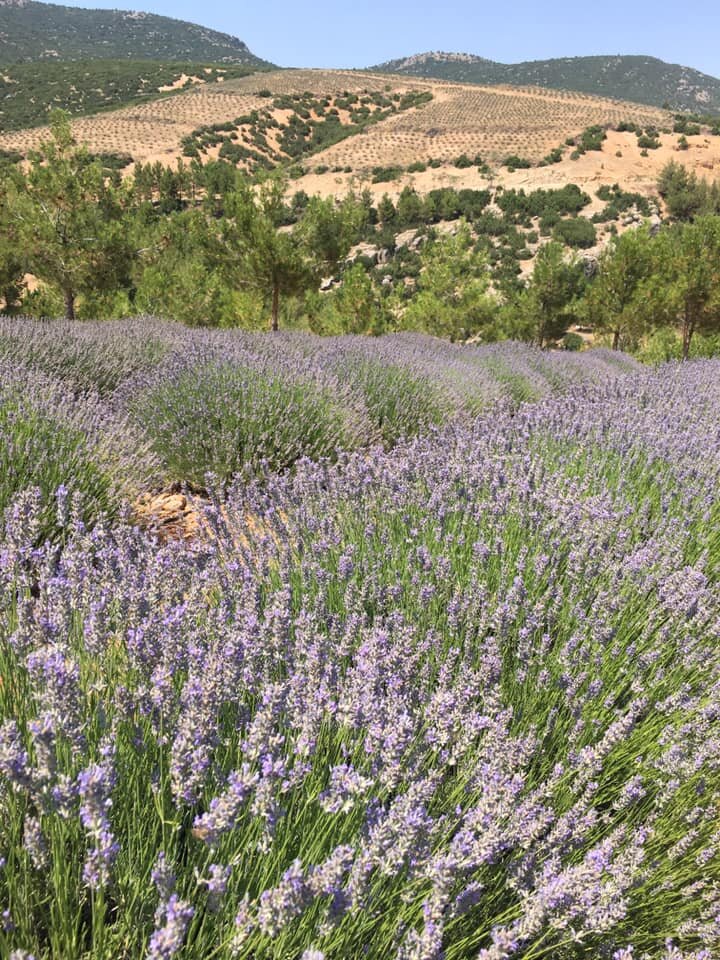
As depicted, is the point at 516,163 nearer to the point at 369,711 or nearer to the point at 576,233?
the point at 576,233

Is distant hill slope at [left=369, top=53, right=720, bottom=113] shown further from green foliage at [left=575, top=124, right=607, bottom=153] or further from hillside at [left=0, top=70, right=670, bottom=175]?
green foliage at [left=575, top=124, right=607, bottom=153]

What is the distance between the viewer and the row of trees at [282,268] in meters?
9.22

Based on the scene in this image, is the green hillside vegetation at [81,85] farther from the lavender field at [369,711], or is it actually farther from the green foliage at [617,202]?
the lavender field at [369,711]

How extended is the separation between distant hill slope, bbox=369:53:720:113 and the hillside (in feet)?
223

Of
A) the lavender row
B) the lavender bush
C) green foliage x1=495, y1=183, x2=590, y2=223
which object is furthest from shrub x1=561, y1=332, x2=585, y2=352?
the lavender bush

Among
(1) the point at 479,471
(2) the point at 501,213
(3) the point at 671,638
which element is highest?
(2) the point at 501,213

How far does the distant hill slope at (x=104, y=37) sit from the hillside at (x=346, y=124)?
157 feet

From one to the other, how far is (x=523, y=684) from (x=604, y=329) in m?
18.7

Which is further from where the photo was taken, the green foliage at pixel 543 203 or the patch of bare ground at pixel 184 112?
the patch of bare ground at pixel 184 112

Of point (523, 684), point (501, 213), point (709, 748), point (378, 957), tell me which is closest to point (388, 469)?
point (523, 684)

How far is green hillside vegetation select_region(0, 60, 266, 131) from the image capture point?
5649 cm

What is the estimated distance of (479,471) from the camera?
9.86 ft

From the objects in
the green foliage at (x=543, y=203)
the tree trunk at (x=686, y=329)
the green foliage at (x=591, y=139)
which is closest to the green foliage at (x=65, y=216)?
the tree trunk at (x=686, y=329)

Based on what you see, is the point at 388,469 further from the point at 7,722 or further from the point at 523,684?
the point at 7,722
